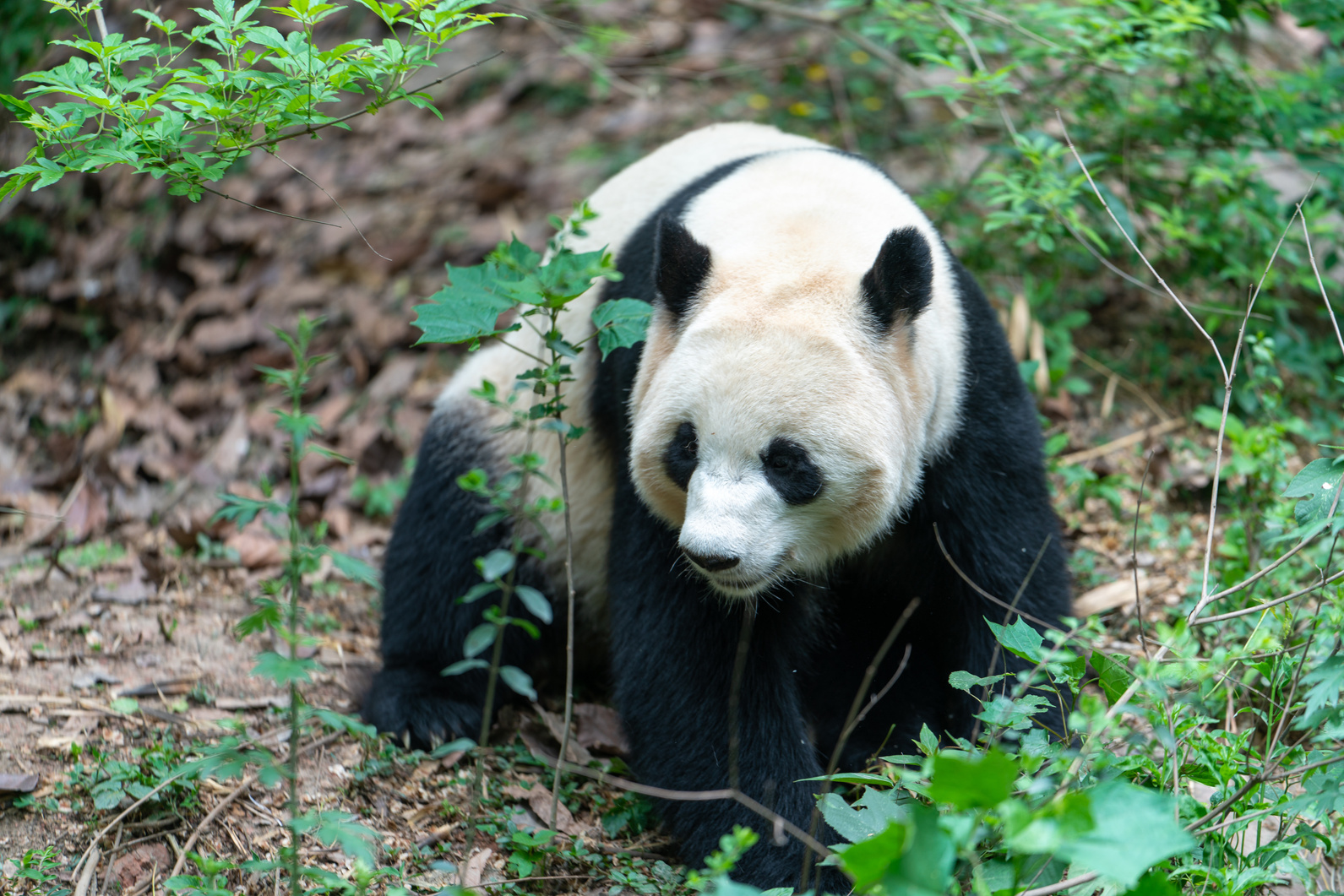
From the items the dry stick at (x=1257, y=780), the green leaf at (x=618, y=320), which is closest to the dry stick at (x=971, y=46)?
the green leaf at (x=618, y=320)

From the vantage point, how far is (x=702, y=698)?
3271mm

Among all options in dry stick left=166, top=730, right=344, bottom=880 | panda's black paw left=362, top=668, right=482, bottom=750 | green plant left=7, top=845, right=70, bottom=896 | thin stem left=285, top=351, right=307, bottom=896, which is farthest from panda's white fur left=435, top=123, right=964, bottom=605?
green plant left=7, top=845, right=70, bottom=896

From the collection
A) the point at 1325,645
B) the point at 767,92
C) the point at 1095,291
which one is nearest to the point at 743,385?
the point at 1325,645

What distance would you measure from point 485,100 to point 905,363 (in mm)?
5714

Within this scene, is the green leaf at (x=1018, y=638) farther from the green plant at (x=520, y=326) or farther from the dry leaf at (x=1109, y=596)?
the dry leaf at (x=1109, y=596)

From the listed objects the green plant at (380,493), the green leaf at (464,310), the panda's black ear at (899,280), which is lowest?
the green plant at (380,493)

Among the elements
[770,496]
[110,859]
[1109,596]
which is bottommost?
[110,859]

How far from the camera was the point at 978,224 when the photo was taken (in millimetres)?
5473

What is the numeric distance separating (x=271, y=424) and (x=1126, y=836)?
18.3ft

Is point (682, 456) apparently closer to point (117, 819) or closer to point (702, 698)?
point (702, 698)

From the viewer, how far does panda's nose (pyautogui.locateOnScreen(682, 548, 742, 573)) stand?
9.00ft

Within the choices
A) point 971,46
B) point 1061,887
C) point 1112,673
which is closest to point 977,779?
point 1061,887

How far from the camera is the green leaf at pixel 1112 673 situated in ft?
8.31

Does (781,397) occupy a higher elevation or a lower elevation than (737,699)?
higher
